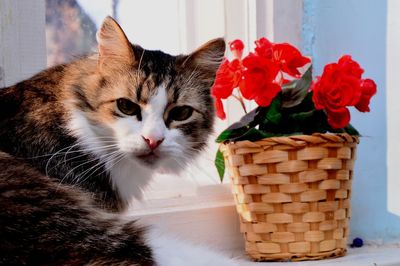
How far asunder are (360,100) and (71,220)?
0.75 m

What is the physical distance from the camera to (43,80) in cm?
138

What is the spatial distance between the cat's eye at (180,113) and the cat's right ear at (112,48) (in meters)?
0.14

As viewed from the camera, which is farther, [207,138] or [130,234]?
[207,138]

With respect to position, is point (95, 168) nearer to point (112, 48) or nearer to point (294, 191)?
point (112, 48)

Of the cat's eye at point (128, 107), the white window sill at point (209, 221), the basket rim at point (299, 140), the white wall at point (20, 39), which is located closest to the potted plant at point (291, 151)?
the basket rim at point (299, 140)

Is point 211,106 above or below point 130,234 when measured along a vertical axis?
above

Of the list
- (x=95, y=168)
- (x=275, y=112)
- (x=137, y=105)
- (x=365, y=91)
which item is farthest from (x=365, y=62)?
(x=95, y=168)

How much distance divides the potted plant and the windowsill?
26mm

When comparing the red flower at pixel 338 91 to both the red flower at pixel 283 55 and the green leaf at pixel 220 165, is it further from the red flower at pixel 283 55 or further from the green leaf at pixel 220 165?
the green leaf at pixel 220 165

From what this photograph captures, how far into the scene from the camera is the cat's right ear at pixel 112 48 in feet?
4.33

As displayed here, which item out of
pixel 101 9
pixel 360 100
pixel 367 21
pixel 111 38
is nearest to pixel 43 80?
pixel 111 38

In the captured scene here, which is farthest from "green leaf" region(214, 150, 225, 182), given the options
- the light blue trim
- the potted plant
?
the light blue trim

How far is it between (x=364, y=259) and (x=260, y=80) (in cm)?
50

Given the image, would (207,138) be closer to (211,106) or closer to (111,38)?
(211,106)
